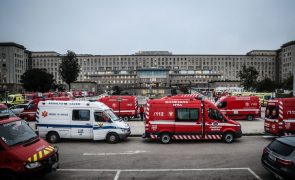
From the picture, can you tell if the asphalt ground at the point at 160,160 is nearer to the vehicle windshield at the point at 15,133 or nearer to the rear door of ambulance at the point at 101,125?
the rear door of ambulance at the point at 101,125

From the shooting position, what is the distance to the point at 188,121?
15758 millimetres

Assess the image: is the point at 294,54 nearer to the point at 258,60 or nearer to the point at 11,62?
the point at 258,60

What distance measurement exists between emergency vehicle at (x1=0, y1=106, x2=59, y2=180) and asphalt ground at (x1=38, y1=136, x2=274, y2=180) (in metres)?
1.31

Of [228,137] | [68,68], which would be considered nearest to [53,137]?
[228,137]

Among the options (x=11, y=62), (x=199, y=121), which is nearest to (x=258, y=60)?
(x=11, y=62)

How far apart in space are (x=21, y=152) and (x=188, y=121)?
976 centimetres

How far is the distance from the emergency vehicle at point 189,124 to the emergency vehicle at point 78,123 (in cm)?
201

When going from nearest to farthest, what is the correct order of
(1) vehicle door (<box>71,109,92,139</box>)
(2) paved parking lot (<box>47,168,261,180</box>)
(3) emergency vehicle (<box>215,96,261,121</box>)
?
(2) paved parking lot (<box>47,168,261,180</box>), (1) vehicle door (<box>71,109,92,139</box>), (3) emergency vehicle (<box>215,96,261,121</box>)

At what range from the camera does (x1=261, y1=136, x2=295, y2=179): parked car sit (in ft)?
26.6

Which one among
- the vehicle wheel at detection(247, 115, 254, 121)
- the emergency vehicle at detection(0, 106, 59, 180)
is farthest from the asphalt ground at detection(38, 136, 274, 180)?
the vehicle wheel at detection(247, 115, 254, 121)

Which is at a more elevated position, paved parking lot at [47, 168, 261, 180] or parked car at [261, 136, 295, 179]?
parked car at [261, 136, 295, 179]

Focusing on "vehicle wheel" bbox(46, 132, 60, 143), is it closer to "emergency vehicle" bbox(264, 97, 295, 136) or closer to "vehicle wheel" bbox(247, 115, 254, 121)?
"emergency vehicle" bbox(264, 97, 295, 136)

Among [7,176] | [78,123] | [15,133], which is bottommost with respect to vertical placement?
[7,176]

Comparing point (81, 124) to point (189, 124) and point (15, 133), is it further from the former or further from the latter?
point (15, 133)
